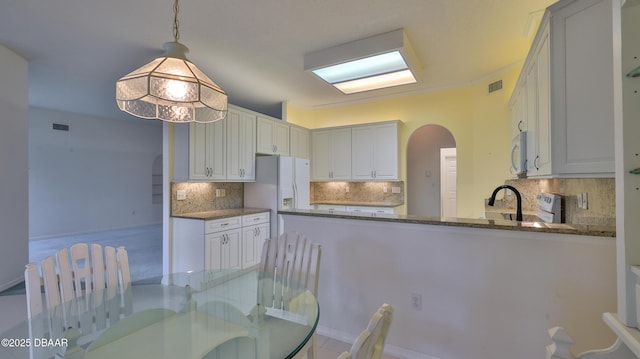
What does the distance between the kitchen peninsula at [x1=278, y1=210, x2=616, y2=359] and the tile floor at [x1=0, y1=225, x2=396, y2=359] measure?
23 centimetres

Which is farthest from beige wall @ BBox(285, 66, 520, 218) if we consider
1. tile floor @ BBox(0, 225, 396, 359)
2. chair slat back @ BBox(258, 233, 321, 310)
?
chair slat back @ BBox(258, 233, 321, 310)

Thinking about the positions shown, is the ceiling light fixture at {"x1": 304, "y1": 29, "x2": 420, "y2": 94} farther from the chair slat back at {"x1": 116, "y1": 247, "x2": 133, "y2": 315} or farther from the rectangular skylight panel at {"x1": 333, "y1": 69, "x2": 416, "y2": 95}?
the chair slat back at {"x1": 116, "y1": 247, "x2": 133, "y2": 315}

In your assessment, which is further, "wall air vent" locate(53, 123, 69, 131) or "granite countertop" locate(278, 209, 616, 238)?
"wall air vent" locate(53, 123, 69, 131)

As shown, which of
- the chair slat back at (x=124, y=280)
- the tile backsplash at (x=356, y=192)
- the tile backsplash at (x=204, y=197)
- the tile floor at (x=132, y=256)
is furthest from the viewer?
the tile backsplash at (x=356, y=192)

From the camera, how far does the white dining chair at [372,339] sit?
0.65 meters

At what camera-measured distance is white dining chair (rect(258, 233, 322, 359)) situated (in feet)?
5.99

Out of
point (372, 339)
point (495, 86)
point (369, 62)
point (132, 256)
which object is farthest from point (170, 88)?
point (132, 256)

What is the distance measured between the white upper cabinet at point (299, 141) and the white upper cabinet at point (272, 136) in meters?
0.13

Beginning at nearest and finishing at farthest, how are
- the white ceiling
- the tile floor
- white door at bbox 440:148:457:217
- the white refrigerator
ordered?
the tile floor
the white ceiling
the white refrigerator
white door at bbox 440:148:457:217

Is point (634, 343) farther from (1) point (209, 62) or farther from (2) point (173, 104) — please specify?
(1) point (209, 62)

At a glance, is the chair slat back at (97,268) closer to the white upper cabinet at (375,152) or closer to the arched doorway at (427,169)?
the white upper cabinet at (375,152)

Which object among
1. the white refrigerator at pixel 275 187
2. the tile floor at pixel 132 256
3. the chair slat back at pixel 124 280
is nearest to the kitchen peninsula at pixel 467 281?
the tile floor at pixel 132 256

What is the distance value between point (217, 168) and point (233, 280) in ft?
6.89

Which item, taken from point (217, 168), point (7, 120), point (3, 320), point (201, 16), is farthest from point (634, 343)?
point (7, 120)
